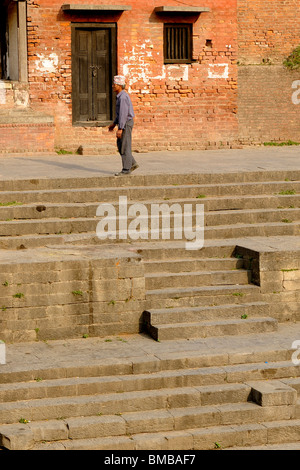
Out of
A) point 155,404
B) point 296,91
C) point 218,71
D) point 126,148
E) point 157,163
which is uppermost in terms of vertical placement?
point 218,71

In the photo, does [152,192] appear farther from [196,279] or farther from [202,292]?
[202,292]

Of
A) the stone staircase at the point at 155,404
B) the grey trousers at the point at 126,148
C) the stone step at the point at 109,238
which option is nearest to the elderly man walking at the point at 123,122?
the grey trousers at the point at 126,148

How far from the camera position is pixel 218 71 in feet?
63.0

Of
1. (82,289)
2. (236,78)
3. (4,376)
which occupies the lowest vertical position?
(4,376)

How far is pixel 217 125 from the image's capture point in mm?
19297

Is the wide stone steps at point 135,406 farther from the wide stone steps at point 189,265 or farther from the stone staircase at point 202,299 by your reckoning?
the wide stone steps at point 189,265

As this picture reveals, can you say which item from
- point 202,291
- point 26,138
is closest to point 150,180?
point 202,291

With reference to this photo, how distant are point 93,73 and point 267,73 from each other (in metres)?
4.23

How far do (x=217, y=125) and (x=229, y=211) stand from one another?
6960 millimetres


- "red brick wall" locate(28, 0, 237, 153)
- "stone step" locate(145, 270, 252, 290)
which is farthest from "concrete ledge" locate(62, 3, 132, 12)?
"stone step" locate(145, 270, 252, 290)

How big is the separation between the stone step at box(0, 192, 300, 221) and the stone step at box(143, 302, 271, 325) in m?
2.21

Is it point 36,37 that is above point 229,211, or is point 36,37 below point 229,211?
above
